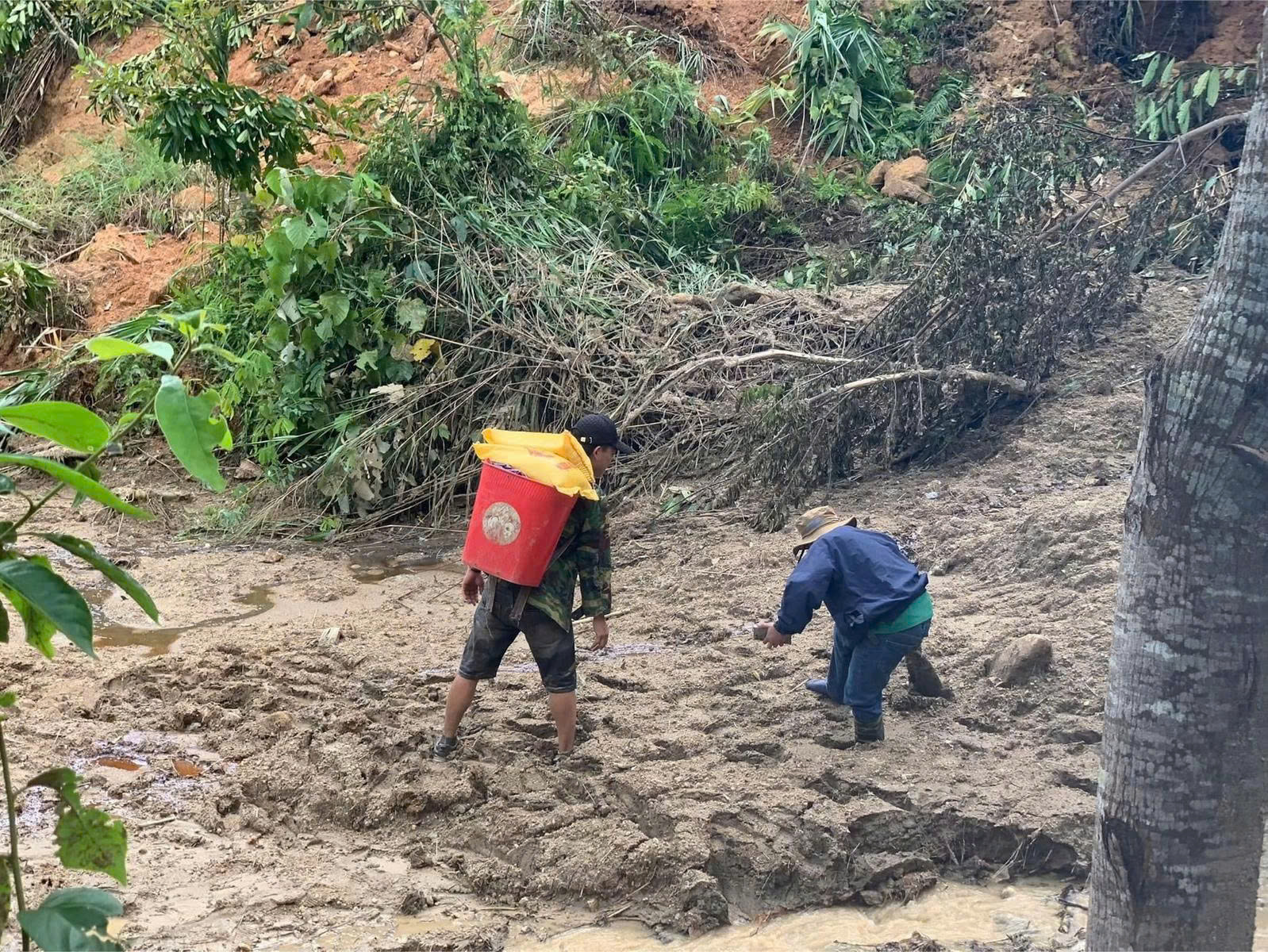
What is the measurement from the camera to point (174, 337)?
9.56 meters

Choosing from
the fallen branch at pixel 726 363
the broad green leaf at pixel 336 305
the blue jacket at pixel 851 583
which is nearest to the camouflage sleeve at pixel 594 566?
the blue jacket at pixel 851 583

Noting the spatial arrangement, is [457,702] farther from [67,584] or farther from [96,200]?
[96,200]

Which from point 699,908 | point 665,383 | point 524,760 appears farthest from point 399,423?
point 699,908

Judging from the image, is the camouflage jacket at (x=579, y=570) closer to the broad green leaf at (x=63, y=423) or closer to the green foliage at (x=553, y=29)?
the broad green leaf at (x=63, y=423)

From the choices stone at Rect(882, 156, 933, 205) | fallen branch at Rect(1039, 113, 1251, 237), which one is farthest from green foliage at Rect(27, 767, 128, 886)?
stone at Rect(882, 156, 933, 205)

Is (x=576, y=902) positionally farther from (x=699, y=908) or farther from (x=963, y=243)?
(x=963, y=243)

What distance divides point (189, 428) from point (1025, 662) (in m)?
Result: 3.75

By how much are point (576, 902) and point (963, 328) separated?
187 inches

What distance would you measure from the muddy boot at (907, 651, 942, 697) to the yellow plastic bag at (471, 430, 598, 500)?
1.43 m

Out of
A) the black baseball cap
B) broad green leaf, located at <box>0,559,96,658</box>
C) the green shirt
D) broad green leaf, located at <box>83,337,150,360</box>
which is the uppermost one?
broad green leaf, located at <box>83,337,150,360</box>

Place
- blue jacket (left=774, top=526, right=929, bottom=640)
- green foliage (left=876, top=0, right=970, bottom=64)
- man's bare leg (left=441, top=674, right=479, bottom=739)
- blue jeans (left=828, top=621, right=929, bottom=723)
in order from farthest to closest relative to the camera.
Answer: green foliage (left=876, top=0, right=970, bottom=64)
man's bare leg (left=441, top=674, right=479, bottom=739)
blue jeans (left=828, top=621, right=929, bottom=723)
blue jacket (left=774, top=526, right=929, bottom=640)

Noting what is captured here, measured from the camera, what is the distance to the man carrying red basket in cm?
450

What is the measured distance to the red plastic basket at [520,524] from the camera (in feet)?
14.1

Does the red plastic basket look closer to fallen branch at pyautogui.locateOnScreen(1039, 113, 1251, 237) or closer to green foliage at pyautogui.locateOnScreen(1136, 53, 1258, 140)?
fallen branch at pyautogui.locateOnScreen(1039, 113, 1251, 237)
